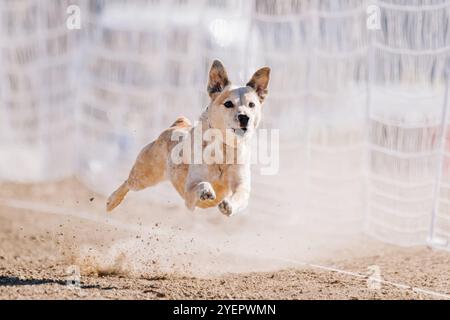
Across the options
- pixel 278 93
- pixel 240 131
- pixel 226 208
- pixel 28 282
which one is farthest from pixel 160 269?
pixel 278 93

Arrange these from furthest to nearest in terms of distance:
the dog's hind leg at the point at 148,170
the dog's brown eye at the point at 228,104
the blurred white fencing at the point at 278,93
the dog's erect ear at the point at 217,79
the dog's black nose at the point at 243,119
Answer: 1. the blurred white fencing at the point at 278,93
2. the dog's hind leg at the point at 148,170
3. the dog's erect ear at the point at 217,79
4. the dog's brown eye at the point at 228,104
5. the dog's black nose at the point at 243,119

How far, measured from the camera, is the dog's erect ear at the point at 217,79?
20.0ft

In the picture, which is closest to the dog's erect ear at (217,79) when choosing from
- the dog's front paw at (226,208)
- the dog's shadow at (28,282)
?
the dog's front paw at (226,208)

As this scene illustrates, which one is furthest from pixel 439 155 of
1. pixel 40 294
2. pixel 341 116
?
pixel 40 294

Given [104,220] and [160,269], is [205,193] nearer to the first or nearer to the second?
[160,269]

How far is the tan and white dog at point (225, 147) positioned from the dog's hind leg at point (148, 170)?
7.7 inches

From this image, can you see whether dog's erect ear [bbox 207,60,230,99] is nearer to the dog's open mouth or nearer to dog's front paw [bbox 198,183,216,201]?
the dog's open mouth

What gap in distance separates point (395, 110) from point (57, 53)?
577cm

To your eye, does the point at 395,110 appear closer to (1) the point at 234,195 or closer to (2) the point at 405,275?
(2) the point at 405,275

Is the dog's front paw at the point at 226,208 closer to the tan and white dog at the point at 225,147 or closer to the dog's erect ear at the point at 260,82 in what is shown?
the tan and white dog at the point at 225,147

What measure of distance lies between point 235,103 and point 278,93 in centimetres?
446

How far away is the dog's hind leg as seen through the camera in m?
6.89

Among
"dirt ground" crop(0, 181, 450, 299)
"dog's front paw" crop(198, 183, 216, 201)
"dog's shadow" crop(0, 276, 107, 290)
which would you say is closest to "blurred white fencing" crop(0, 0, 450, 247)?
"dirt ground" crop(0, 181, 450, 299)

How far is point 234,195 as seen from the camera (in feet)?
19.3
